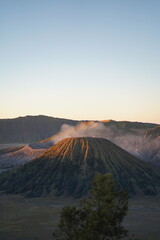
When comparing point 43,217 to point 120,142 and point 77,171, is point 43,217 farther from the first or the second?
point 120,142

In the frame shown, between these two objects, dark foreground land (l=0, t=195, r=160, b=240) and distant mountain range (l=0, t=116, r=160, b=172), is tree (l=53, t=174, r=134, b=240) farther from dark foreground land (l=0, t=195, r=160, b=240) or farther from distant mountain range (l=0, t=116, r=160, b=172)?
distant mountain range (l=0, t=116, r=160, b=172)

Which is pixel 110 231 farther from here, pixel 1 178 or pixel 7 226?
pixel 1 178

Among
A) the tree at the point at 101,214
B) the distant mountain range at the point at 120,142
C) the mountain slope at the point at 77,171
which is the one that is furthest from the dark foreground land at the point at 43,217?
the distant mountain range at the point at 120,142

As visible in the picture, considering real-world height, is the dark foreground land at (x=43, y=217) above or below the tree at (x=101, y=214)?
below

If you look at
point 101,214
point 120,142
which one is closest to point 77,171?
point 101,214

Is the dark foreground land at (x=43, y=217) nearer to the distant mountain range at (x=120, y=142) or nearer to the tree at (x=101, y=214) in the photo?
the tree at (x=101, y=214)

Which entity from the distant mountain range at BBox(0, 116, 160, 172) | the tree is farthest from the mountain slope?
the tree
